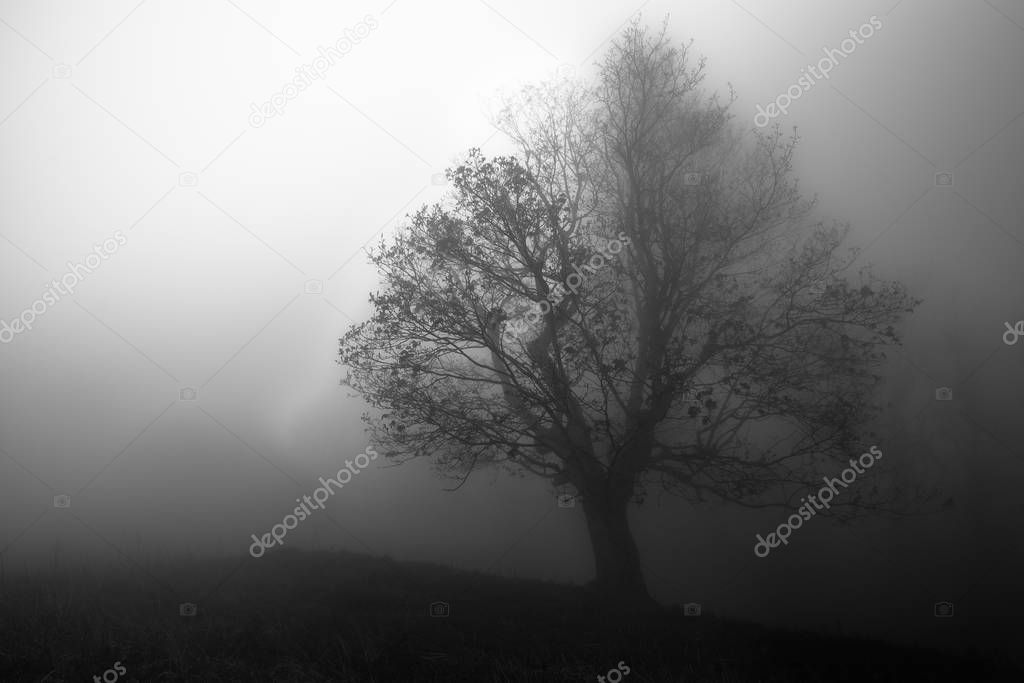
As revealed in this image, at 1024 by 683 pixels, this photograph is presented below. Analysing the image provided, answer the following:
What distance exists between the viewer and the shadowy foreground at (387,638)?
19.4ft

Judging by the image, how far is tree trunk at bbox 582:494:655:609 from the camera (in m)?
9.30

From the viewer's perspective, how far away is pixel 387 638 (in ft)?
21.3

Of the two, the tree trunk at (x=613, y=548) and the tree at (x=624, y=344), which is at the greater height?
the tree at (x=624, y=344)

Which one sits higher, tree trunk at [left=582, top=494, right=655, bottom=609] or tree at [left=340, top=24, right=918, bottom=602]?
tree at [left=340, top=24, right=918, bottom=602]

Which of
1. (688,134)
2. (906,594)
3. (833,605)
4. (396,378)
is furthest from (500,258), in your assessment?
(906,594)

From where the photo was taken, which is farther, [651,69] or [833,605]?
[651,69]

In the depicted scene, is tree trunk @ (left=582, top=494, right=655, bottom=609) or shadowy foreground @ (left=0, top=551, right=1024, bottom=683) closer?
shadowy foreground @ (left=0, top=551, right=1024, bottom=683)

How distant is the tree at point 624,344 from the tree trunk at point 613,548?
0.03m

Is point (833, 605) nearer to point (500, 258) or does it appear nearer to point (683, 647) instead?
point (683, 647)

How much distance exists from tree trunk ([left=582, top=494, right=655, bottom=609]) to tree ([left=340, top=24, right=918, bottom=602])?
26mm

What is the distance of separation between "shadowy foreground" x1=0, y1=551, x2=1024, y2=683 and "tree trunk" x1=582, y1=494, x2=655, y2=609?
21.4 inches

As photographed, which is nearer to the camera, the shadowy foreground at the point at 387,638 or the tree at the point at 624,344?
the shadowy foreground at the point at 387,638

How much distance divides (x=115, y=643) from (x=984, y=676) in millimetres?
8931

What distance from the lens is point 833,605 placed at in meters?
9.62
